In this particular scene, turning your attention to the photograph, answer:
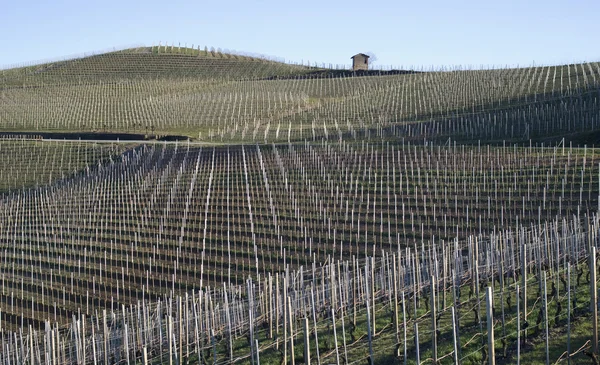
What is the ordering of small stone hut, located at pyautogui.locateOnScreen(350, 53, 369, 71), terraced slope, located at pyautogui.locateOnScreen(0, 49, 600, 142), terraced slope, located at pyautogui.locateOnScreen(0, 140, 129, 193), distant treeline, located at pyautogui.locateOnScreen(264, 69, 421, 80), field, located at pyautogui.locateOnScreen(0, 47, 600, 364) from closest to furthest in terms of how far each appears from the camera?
field, located at pyautogui.locateOnScreen(0, 47, 600, 364), terraced slope, located at pyautogui.locateOnScreen(0, 140, 129, 193), terraced slope, located at pyautogui.locateOnScreen(0, 49, 600, 142), distant treeline, located at pyautogui.locateOnScreen(264, 69, 421, 80), small stone hut, located at pyautogui.locateOnScreen(350, 53, 369, 71)

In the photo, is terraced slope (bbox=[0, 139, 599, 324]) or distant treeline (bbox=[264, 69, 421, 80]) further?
distant treeline (bbox=[264, 69, 421, 80])

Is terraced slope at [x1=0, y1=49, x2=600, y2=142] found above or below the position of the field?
above

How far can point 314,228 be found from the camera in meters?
20.9

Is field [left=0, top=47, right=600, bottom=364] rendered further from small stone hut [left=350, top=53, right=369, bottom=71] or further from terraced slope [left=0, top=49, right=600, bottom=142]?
small stone hut [left=350, top=53, right=369, bottom=71]

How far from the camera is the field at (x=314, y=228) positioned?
1116 cm

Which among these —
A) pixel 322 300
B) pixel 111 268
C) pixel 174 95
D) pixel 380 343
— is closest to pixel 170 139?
pixel 174 95

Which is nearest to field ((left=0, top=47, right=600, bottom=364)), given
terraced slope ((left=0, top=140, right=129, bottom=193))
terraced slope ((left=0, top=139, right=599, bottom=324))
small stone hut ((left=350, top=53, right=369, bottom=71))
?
terraced slope ((left=0, top=139, right=599, bottom=324))

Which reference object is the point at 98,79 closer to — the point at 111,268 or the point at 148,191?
the point at 148,191

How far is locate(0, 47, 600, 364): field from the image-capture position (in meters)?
11.2

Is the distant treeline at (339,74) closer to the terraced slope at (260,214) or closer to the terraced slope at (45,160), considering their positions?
the terraced slope at (45,160)

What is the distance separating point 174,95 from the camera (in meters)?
60.3

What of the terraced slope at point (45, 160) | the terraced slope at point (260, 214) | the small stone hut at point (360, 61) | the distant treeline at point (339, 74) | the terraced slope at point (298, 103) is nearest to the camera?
the terraced slope at point (260, 214)

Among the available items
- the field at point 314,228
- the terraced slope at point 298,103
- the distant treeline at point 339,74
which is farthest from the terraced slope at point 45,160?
the distant treeline at point 339,74

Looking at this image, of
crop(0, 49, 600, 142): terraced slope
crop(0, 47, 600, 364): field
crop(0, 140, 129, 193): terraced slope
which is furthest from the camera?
crop(0, 49, 600, 142): terraced slope
